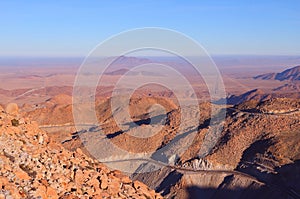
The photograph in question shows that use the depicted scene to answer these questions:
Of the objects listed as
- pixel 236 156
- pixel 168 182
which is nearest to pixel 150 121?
pixel 236 156

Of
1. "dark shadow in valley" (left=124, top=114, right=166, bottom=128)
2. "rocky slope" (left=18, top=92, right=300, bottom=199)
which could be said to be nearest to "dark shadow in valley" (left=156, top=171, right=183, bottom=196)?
"rocky slope" (left=18, top=92, right=300, bottom=199)

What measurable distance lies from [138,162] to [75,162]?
36874 mm

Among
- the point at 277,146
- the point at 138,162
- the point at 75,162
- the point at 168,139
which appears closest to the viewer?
the point at 75,162

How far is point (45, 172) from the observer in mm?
13945

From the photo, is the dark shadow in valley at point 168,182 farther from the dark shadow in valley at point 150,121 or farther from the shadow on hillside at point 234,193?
the dark shadow in valley at point 150,121

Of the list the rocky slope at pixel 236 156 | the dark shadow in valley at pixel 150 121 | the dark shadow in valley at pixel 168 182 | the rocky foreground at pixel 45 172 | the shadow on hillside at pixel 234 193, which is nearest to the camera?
the rocky foreground at pixel 45 172

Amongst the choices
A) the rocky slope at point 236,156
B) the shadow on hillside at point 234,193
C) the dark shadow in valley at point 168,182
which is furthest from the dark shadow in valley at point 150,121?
the shadow on hillside at point 234,193

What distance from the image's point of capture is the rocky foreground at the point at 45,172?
12633 mm

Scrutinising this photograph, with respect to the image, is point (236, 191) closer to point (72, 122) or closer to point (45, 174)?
point (45, 174)

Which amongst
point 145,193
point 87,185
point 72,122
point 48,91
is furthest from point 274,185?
point 48,91

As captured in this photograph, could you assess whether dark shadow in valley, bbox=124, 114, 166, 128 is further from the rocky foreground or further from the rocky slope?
the rocky foreground

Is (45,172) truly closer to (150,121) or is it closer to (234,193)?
(234,193)

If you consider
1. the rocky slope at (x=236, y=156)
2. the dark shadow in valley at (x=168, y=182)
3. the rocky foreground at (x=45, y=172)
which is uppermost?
the rocky foreground at (x=45, y=172)

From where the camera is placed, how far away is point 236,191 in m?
42.6
